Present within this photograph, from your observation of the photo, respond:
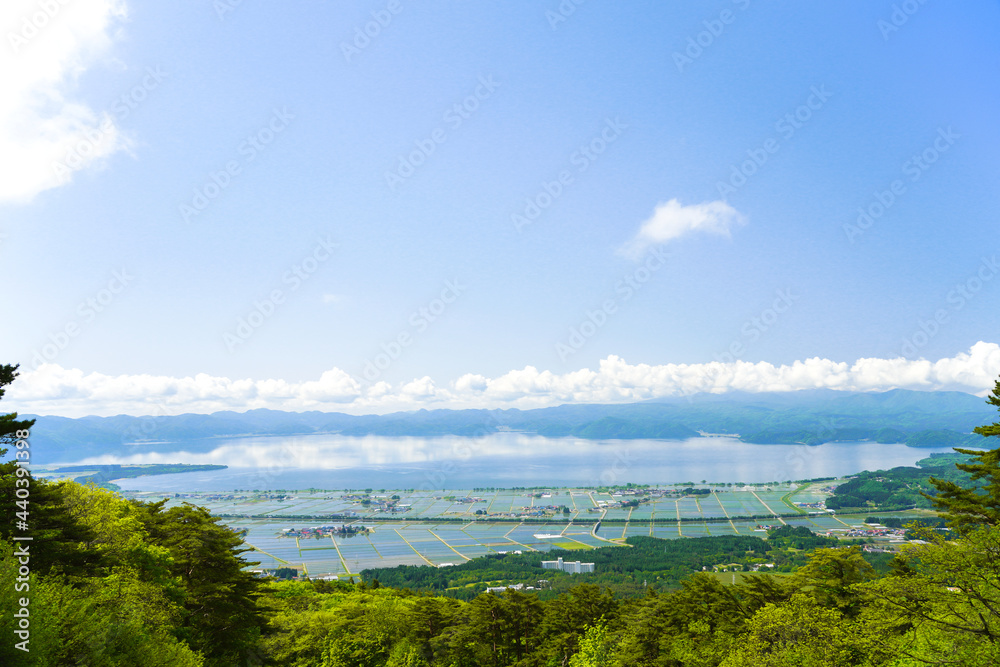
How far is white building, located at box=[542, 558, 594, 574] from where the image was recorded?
42.5 m

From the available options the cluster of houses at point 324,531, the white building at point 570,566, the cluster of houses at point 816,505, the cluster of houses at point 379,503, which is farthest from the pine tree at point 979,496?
the cluster of houses at point 379,503

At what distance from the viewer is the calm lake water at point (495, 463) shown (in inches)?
4321

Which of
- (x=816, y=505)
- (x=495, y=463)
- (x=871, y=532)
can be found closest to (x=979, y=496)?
(x=871, y=532)

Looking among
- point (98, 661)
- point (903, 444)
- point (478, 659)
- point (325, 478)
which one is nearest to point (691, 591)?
point (478, 659)

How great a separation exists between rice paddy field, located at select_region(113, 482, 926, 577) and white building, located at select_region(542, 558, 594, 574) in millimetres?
6340

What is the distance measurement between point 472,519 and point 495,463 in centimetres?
7915

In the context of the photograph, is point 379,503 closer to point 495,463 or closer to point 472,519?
point 472,519

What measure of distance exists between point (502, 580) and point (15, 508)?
35149 millimetres

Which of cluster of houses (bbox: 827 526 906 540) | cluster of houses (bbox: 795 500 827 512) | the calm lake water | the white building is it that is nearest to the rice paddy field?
cluster of houses (bbox: 795 500 827 512)

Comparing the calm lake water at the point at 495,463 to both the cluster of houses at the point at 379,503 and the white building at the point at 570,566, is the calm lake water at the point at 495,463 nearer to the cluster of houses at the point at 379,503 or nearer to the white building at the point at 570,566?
the cluster of houses at the point at 379,503

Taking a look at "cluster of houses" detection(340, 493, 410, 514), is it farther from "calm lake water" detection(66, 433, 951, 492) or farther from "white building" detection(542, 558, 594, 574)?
"white building" detection(542, 558, 594, 574)

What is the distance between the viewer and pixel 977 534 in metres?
8.52

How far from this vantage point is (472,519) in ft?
232

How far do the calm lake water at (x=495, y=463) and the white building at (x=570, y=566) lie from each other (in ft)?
206
